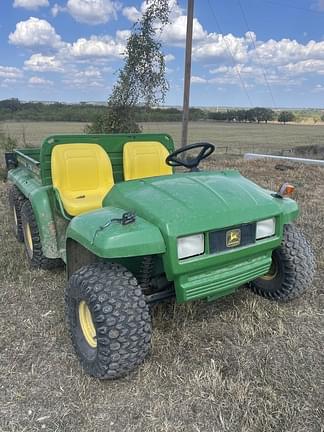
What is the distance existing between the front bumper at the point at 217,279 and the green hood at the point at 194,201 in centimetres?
25

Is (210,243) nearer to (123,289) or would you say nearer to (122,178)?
(123,289)

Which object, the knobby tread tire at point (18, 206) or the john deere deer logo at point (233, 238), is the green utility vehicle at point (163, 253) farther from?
the knobby tread tire at point (18, 206)

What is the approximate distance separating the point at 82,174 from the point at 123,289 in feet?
5.38

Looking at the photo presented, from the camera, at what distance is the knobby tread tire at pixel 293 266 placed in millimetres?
2676

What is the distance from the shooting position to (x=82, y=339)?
2.30 metres

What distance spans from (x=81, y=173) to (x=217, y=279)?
1.73m

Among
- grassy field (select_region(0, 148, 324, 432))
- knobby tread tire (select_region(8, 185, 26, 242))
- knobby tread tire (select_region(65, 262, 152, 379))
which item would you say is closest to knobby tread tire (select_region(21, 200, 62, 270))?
grassy field (select_region(0, 148, 324, 432))

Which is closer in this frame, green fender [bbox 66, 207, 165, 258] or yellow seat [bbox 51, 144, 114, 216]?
green fender [bbox 66, 207, 165, 258]

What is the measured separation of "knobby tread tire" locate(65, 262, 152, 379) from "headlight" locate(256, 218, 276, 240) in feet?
2.47

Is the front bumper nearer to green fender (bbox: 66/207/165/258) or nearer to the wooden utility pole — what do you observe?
green fender (bbox: 66/207/165/258)

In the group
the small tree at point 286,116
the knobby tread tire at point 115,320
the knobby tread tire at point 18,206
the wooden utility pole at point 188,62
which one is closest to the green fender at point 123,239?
the knobby tread tire at point 115,320

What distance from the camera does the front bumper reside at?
2.12 meters

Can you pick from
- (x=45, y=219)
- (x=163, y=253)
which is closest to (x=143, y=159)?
(x=45, y=219)

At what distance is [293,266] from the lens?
2.68 meters
